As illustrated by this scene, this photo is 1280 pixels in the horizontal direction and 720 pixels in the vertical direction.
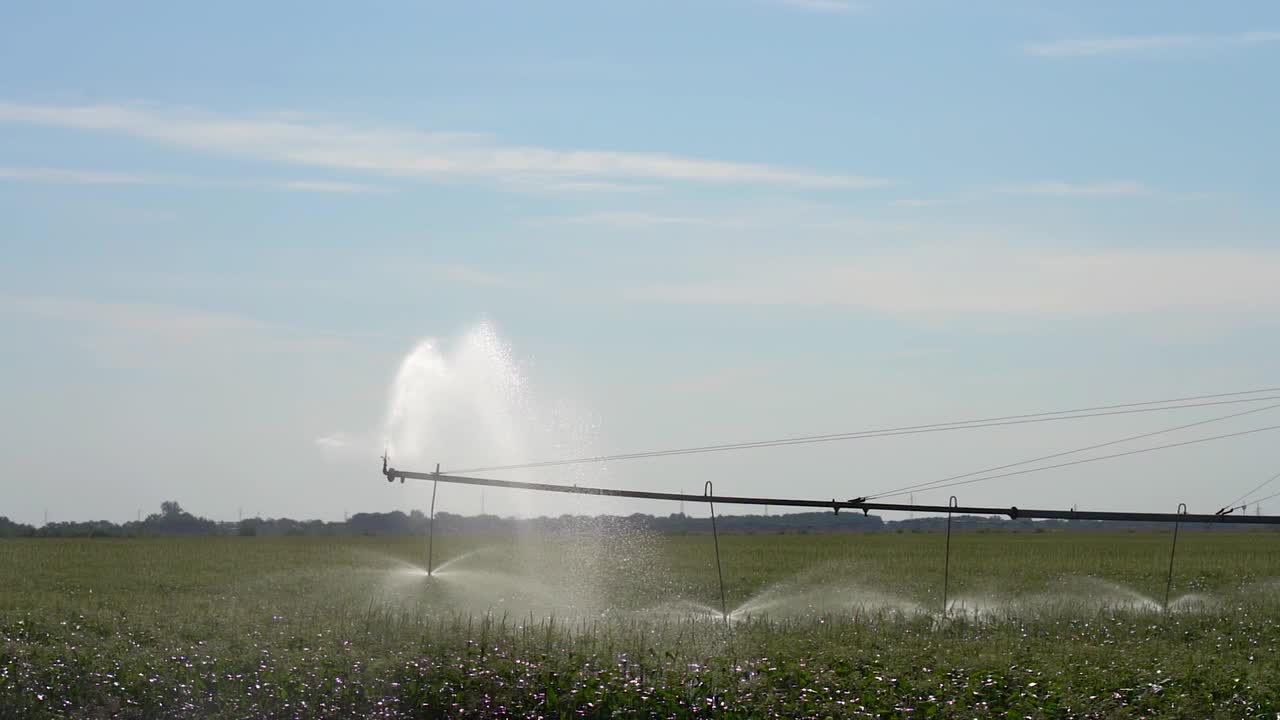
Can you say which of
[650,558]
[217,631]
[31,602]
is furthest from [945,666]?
[650,558]

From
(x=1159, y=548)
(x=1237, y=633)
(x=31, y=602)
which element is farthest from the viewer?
(x=1159, y=548)

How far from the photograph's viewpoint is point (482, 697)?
1620cm

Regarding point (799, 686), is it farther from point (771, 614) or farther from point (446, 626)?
point (771, 614)

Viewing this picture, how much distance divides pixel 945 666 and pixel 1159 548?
5229 cm

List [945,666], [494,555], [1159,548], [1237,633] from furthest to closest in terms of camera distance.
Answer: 1. [1159,548]
2. [494,555]
3. [1237,633]
4. [945,666]

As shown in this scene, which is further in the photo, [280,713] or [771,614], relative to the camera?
[771,614]

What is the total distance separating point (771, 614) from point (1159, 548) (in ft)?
150

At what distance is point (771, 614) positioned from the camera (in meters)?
25.8

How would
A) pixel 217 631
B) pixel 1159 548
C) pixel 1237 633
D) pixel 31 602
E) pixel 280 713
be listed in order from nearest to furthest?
pixel 280 713 < pixel 217 631 < pixel 1237 633 < pixel 31 602 < pixel 1159 548

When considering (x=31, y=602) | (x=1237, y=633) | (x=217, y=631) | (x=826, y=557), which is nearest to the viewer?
(x=217, y=631)

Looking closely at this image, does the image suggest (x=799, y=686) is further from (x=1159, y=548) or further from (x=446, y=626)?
(x=1159, y=548)

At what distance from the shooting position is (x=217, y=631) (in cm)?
1986

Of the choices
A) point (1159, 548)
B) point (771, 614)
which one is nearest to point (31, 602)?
point (771, 614)

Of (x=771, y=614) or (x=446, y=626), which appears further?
(x=771, y=614)
